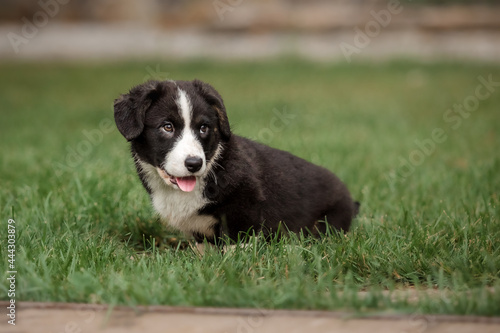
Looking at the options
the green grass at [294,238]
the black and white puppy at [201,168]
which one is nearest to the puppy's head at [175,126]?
the black and white puppy at [201,168]

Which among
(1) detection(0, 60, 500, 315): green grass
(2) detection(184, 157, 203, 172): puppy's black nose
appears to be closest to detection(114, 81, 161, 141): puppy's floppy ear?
(2) detection(184, 157, 203, 172): puppy's black nose

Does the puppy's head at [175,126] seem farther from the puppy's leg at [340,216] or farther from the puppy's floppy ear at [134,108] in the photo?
the puppy's leg at [340,216]

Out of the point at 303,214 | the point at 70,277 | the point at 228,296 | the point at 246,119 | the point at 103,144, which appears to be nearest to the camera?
the point at 228,296

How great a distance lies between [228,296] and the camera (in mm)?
2547

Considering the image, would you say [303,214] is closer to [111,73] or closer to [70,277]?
[70,277]

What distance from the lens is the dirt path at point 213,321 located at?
2254 millimetres

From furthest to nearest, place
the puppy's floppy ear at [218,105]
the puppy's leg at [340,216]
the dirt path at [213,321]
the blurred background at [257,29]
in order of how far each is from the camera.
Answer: the blurred background at [257,29] → the puppy's leg at [340,216] → the puppy's floppy ear at [218,105] → the dirt path at [213,321]

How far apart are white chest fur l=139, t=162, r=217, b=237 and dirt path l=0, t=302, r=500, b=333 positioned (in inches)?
40.5

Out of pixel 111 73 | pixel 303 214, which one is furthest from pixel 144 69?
pixel 303 214

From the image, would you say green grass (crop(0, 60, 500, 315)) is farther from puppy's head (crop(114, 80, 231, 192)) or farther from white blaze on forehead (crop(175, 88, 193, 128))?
white blaze on forehead (crop(175, 88, 193, 128))

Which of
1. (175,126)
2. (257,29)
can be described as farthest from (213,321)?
(257,29)

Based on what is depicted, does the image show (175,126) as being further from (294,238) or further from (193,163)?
(294,238)

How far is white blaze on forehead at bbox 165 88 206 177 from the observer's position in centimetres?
317

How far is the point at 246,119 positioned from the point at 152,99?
4779 millimetres
